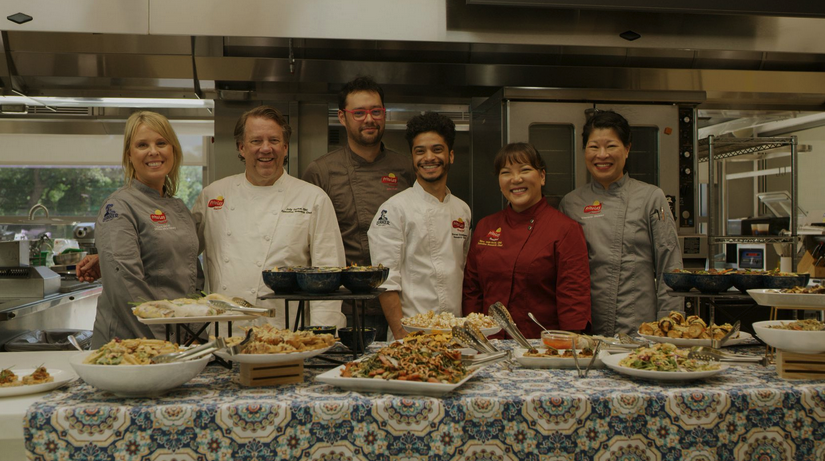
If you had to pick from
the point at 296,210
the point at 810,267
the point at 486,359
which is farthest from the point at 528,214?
the point at 810,267

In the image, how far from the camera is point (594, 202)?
2963 millimetres

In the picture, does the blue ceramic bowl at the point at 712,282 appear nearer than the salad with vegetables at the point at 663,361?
No

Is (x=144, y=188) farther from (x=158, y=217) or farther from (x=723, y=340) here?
(x=723, y=340)

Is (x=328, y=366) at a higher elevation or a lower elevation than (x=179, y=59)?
lower

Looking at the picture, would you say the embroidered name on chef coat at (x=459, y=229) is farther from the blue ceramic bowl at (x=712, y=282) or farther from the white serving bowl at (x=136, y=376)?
the white serving bowl at (x=136, y=376)

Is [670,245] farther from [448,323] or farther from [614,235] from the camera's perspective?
[448,323]

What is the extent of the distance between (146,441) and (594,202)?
7.13 feet

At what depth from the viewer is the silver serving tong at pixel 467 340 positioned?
77.5 inches

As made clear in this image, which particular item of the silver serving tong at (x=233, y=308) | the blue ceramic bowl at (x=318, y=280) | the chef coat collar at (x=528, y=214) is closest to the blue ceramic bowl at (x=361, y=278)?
the blue ceramic bowl at (x=318, y=280)

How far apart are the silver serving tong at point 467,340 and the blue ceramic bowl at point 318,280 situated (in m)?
0.43

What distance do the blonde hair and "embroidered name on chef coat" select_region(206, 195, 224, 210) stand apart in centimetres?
19

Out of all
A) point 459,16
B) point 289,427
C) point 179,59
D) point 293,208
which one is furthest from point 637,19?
point 289,427

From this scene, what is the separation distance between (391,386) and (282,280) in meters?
0.52

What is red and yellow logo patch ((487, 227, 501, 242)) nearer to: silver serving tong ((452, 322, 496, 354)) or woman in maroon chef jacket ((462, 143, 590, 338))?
woman in maroon chef jacket ((462, 143, 590, 338))
